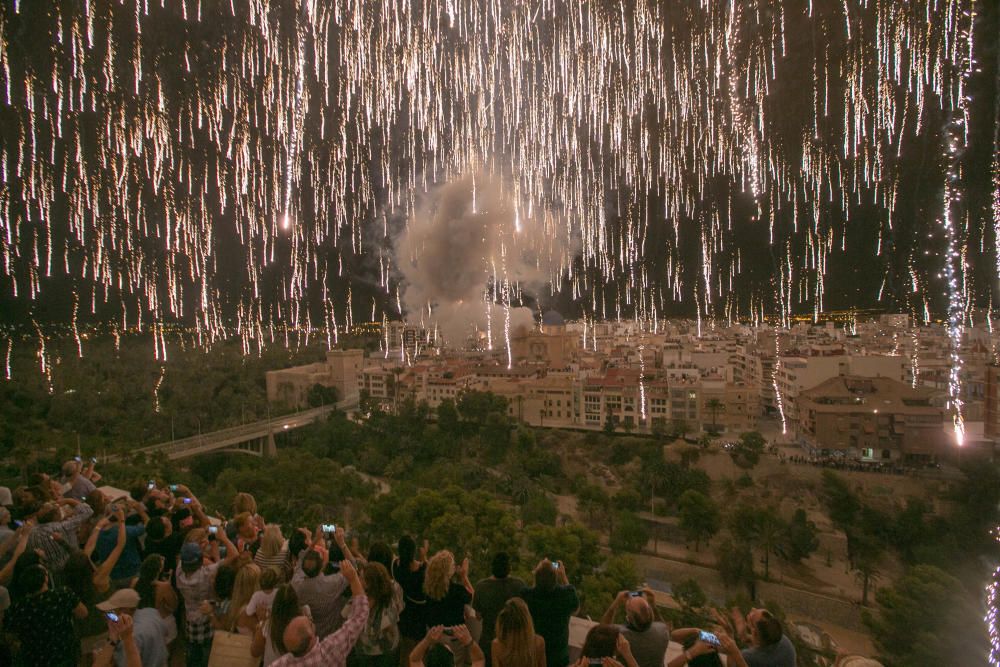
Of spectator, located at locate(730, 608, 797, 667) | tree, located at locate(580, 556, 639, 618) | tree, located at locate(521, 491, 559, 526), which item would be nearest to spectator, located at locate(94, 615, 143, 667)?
spectator, located at locate(730, 608, 797, 667)

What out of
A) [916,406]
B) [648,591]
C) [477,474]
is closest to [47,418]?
[477,474]

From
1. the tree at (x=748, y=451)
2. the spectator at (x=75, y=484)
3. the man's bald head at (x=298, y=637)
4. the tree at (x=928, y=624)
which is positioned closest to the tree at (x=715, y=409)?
the tree at (x=748, y=451)

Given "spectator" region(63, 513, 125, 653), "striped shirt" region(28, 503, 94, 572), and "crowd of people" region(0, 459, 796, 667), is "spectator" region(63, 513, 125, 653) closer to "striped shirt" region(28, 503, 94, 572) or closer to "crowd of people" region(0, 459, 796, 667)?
"crowd of people" region(0, 459, 796, 667)

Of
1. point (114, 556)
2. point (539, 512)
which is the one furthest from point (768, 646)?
point (539, 512)

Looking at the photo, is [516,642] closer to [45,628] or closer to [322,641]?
[322,641]

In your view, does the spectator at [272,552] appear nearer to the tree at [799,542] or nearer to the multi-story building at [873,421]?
the tree at [799,542]

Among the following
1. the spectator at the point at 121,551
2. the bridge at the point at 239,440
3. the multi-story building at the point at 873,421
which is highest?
the spectator at the point at 121,551
